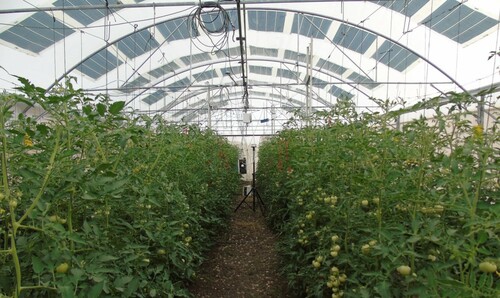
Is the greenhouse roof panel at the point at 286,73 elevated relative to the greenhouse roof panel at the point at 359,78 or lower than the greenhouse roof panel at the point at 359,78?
elevated

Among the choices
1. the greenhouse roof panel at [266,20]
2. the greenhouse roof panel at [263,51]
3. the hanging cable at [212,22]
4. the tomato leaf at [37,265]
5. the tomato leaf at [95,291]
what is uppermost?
the greenhouse roof panel at [266,20]

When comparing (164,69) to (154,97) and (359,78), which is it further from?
(359,78)

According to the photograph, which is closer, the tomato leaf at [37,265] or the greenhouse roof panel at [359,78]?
the tomato leaf at [37,265]

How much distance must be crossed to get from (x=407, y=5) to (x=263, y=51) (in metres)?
5.91

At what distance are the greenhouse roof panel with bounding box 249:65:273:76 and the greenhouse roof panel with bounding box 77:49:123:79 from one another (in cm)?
574

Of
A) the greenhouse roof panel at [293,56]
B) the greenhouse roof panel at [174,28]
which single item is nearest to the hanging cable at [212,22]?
the greenhouse roof panel at [174,28]

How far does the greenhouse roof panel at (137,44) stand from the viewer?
10.1 m

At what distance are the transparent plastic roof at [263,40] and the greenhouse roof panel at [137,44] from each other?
0.03 metres

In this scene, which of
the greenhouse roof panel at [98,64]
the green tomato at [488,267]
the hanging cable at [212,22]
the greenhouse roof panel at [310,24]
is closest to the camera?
the green tomato at [488,267]

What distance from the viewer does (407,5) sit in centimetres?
784

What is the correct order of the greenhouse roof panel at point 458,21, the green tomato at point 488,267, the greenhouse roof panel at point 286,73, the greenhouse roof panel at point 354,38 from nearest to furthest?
the green tomato at point 488,267 < the greenhouse roof panel at point 458,21 < the greenhouse roof panel at point 354,38 < the greenhouse roof panel at point 286,73

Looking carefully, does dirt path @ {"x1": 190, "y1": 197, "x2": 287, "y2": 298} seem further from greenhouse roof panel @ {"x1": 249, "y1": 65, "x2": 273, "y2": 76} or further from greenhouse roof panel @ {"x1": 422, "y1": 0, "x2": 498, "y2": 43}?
greenhouse roof panel @ {"x1": 249, "y1": 65, "x2": 273, "y2": 76}

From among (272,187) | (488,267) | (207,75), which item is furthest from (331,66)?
(488,267)

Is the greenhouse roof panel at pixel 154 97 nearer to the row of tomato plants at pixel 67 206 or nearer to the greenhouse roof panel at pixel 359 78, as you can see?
the greenhouse roof panel at pixel 359 78
